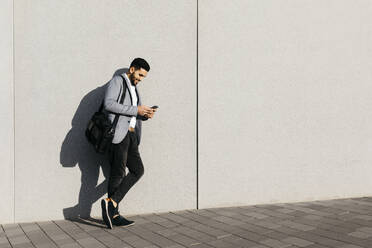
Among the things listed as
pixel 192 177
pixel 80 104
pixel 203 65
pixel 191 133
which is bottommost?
pixel 192 177

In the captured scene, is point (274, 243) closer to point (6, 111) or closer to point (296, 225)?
point (296, 225)

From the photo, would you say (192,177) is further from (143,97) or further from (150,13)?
(150,13)

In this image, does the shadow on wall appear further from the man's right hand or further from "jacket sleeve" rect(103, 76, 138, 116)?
the man's right hand

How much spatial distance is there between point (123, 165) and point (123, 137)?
312 millimetres

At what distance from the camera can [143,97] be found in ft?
17.9

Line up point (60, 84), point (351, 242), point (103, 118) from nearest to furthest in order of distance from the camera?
point (351, 242), point (103, 118), point (60, 84)

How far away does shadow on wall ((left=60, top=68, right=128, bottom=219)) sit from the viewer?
5180 millimetres

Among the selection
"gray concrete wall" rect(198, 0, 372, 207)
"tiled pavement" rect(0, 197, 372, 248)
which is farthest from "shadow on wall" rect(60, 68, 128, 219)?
"gray concrete wall" rect(198, 0, 372, 207)

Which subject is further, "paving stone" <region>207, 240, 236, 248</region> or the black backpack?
the black backpack

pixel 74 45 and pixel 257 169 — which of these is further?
pixel 257 169

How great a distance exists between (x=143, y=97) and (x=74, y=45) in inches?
41.4

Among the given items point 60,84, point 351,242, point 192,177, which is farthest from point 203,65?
point 351,242

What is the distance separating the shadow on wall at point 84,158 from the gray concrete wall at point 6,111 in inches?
23.7

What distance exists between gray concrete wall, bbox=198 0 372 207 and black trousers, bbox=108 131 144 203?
1.11 m
